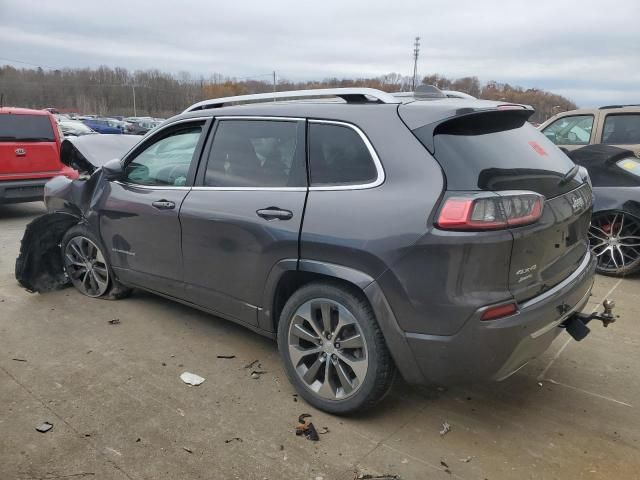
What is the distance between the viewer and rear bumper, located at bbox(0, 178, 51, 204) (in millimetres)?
8258

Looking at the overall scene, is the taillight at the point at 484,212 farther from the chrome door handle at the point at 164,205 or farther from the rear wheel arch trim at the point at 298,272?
the chrome door handle at the point at 164,205

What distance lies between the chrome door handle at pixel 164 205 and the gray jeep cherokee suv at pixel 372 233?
0.10 feet

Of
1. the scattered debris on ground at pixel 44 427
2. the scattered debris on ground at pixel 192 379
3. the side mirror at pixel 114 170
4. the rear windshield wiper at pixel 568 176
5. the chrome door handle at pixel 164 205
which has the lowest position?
the scattered debris on ground at pixel 44 427

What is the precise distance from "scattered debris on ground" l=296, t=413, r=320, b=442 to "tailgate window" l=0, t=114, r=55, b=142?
310 inches

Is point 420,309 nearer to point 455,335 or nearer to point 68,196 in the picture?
point 455,335

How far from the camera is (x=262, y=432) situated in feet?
9.16

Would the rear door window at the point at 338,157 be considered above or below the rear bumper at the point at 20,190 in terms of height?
above

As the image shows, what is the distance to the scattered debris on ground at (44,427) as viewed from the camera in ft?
9.13

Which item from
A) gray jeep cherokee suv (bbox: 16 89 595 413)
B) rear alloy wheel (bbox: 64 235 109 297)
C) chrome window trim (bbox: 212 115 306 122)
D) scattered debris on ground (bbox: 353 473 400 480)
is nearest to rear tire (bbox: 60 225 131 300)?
rear alloy wheel (bbox: 64 235 109 297)

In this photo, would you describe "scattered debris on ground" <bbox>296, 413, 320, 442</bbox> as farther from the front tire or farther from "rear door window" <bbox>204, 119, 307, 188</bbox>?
"rear door window" <bbox>204, 119, 307, 188</bbox>

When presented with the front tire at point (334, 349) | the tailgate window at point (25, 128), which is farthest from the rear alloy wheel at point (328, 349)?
the tailgate window at point (25, 128)

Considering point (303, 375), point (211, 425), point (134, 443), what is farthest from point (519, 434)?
point (134, 443)

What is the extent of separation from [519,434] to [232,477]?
1.54 m

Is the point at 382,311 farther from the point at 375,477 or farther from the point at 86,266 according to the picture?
the point at 86,266
